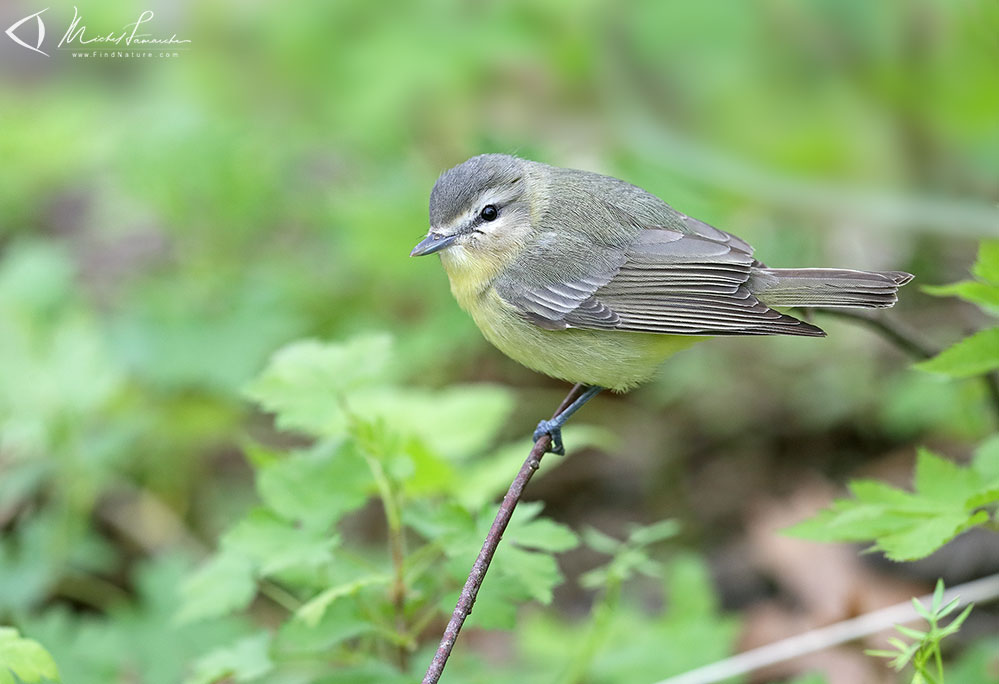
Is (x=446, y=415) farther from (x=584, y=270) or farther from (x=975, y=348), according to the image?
(x=975, y=348)

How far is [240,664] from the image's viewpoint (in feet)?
7.04

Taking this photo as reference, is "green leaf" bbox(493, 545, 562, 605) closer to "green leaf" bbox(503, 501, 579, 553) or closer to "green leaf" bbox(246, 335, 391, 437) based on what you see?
"green leaf" bbox(503, 501, 579, 553)

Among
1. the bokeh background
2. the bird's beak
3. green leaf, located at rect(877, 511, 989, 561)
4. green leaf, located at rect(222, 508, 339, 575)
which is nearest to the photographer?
green leaf, located at rect(877, 511, 989, 561)

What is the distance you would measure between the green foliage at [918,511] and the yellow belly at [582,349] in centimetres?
70

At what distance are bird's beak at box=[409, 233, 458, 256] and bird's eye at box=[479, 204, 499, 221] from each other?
11 cm

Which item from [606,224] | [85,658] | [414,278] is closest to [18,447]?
[85,658]

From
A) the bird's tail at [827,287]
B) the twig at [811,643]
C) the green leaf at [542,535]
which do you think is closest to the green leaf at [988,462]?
the bird's tail at [827,287]

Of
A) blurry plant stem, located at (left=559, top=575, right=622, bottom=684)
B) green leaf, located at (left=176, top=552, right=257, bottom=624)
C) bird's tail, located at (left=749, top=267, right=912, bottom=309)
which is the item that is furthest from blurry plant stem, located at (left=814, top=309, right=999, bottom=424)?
green leaf, located at (left=176, top=552, right=257, bottom=624)

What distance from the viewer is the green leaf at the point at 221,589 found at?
2.24 meters

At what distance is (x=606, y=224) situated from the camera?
2.74 meters

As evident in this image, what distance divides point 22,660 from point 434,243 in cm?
150

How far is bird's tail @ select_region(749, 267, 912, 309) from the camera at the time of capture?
7.14 feet

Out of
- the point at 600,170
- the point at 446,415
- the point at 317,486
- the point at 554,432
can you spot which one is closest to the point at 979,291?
the point at 554,432

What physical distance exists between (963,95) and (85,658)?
165 inches
